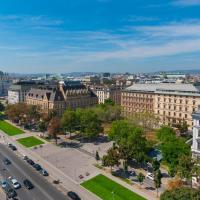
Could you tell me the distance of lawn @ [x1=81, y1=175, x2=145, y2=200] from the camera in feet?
214

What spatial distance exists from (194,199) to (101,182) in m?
33.0

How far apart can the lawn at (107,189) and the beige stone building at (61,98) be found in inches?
3171

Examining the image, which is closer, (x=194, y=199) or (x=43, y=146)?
(x=194, y=199)

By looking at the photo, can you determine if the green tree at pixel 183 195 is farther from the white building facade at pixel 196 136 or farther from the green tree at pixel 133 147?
the green tree at pixel 133 147

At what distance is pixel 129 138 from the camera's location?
84500mm

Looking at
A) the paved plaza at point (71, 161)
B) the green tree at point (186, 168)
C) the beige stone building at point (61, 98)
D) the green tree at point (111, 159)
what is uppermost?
the beige stone building at point (61, 98)

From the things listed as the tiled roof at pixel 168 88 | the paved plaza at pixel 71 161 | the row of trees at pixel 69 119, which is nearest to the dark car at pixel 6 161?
the paved plaza at pixel 71 161

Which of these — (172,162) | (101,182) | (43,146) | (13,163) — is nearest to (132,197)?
(101,182)

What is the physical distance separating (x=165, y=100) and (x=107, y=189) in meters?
81.8

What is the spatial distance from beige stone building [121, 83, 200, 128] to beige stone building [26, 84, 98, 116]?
88.6 feet

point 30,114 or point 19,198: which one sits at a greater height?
point 30,114

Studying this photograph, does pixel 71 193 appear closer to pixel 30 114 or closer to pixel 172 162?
pixel 172 162

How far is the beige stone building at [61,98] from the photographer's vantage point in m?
158

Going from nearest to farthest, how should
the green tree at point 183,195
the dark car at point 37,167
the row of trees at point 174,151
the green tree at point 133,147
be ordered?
the green tree at point 183,195, the row of trees at point 174,151, the green tree at point 133,147, the dark car at point 37,167
